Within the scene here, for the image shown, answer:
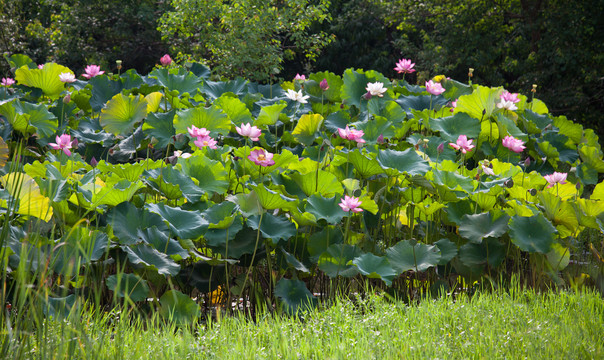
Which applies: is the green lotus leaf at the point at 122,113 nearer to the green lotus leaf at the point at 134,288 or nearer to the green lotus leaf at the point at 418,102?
the green lotus leaf at the point at 134,288

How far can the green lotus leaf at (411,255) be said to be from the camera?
7.67ft

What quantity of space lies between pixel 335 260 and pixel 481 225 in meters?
0.65

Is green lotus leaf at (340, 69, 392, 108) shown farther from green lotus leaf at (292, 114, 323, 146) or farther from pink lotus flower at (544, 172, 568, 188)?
pink lotus flower at (544, 172, 568, 188)

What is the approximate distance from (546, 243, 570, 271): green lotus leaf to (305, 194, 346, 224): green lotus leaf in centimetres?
93

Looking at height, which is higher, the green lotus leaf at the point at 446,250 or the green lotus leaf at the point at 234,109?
the green lotus leaf at the point at 234,109

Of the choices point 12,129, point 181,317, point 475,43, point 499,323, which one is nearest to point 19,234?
point 181,317

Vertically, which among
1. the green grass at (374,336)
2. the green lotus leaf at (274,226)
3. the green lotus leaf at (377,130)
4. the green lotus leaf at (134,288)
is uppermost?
the green lotus leaf at (377,130)

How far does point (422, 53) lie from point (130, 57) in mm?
6316

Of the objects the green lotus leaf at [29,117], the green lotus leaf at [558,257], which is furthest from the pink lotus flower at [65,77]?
the green lotus leaf at [558,257]

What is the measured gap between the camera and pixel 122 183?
2158 millimetres

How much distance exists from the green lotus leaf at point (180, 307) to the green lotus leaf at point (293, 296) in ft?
1.02

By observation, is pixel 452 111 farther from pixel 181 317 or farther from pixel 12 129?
pixel 12 129

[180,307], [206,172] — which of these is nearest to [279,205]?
[206,172]

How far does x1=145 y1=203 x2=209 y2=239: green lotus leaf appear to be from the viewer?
Result: 211cm
